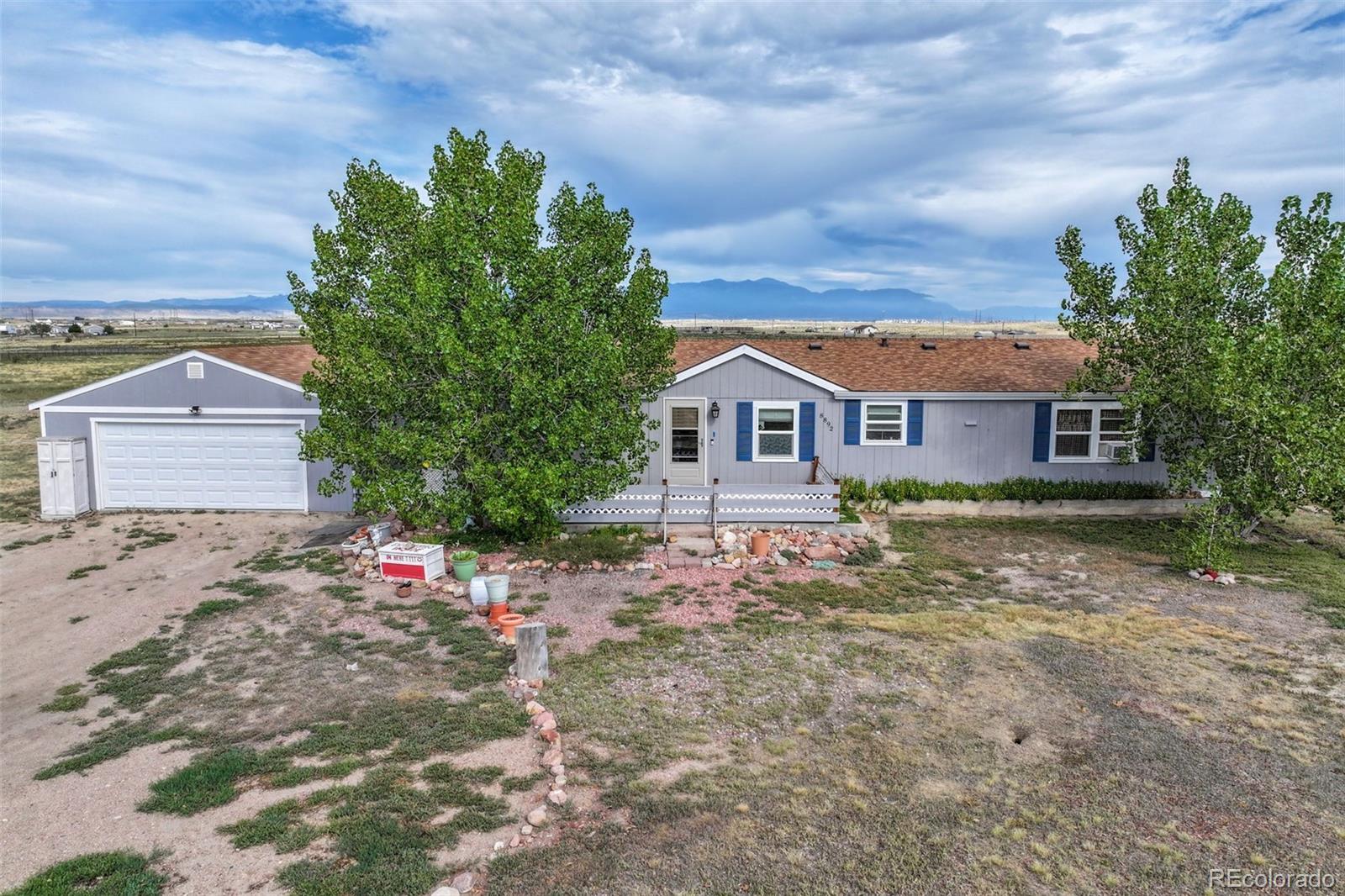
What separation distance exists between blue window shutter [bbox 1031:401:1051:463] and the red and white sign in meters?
14.0

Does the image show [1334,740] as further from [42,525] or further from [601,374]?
[42,525]

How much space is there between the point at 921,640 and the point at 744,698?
2.98m

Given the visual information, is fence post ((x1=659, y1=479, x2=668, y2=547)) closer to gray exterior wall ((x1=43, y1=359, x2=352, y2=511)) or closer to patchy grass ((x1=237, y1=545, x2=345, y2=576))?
patchy grass ((x1=237, y1=545, x2=345, y2=576))

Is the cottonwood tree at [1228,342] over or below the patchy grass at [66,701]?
over

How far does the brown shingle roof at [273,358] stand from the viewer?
17.7 m

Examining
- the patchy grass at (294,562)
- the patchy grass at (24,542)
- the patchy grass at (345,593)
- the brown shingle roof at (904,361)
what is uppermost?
the brown shingle roof at (904,361)

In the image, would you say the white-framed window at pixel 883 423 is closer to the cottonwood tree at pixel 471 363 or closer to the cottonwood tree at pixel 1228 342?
the cottonwood tree at pixel 1228 342

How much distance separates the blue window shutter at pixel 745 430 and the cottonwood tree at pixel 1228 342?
7054 millimetres

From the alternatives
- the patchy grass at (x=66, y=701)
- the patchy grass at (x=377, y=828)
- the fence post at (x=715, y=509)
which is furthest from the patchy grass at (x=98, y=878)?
the fence post at (x=715, y=509)

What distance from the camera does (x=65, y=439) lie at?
17.2 meters

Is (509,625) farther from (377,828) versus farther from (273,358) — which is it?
(273,358)

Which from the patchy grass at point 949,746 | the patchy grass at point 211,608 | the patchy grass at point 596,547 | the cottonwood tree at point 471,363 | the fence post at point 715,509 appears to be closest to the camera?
the patchy grass at point 949,746

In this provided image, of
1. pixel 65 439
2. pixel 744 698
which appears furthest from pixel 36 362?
pixel 744 698

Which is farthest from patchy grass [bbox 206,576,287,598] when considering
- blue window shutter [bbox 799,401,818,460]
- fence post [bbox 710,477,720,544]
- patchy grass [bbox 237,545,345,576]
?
blue window shutter [bbox 799,401,818,460]
